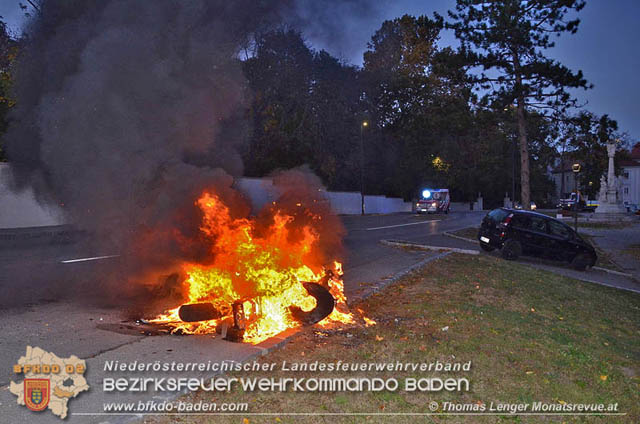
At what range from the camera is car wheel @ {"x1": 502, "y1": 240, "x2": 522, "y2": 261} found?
1509 centimetres

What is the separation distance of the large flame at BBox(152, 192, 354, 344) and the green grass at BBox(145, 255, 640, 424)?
55 centimetres

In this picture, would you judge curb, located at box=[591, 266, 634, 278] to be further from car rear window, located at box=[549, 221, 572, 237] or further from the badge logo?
the badge logo

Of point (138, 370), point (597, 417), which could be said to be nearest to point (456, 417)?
point (597, 417)

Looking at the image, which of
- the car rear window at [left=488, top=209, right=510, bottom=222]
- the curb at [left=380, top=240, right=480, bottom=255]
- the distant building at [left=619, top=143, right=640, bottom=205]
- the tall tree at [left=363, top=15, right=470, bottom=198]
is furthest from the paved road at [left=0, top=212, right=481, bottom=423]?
the distant building at [left=619, top=143, right=640, bottom=205]

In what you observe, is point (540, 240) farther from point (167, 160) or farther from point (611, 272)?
point (167, 160)

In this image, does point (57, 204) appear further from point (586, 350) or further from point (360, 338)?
point (586, 350)

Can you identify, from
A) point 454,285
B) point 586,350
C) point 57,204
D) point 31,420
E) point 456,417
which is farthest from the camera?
point 454,285

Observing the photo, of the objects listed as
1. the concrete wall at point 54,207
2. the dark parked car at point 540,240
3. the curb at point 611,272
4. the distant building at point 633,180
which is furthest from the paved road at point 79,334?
the distant building at point 633,180

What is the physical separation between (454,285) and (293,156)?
74.1 feet

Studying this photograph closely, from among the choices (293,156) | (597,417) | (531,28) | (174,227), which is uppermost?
(531,28)

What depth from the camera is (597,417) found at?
4430 mm

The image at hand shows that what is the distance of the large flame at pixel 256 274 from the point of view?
599 cm

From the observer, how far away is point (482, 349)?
5.56m

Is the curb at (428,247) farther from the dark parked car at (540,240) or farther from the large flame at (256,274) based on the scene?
the large flame at (256,274)
